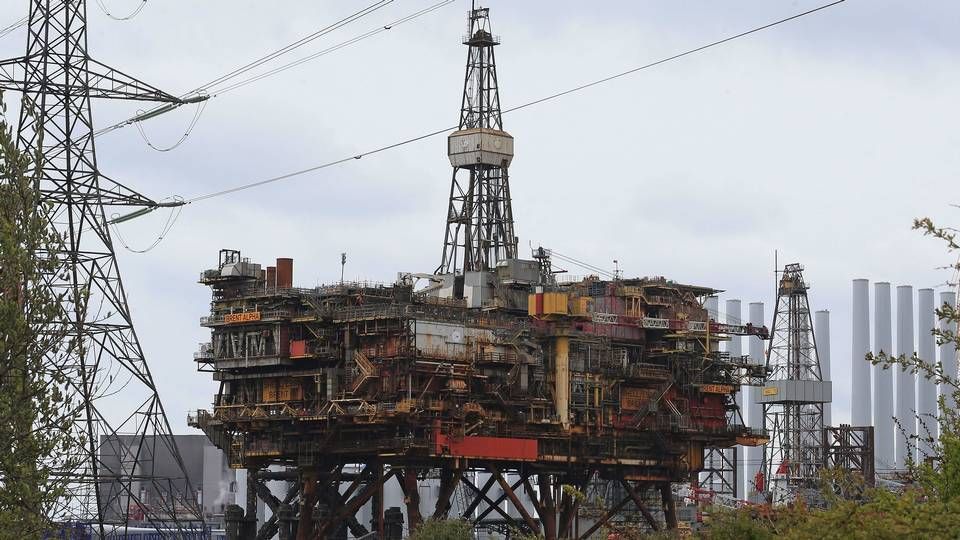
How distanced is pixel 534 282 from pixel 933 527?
7858 cm

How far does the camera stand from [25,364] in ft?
167

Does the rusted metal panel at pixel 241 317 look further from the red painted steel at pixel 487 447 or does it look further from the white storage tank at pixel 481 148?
the white storage tank at pixel 481 148

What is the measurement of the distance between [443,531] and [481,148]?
106 ft

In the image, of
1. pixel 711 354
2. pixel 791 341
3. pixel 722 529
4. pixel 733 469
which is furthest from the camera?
pixel 791 341

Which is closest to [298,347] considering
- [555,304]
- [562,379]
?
[555,304]

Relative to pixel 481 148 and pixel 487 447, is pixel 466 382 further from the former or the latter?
pixel 481 148

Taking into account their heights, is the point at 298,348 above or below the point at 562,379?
above

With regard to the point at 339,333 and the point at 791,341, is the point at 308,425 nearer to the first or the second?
the point at 339,333

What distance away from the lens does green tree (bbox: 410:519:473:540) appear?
106 m

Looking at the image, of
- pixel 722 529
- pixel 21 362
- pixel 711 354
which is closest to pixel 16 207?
pixel 21 362

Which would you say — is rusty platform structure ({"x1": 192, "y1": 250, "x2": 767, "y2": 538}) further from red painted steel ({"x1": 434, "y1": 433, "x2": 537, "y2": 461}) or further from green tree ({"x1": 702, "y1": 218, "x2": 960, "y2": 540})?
green tree ({"x1": 702, "y1": 218, "x2": 960, "y2": 540})

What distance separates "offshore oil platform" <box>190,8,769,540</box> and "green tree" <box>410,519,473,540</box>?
4.13 meters

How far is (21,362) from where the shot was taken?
50.8m

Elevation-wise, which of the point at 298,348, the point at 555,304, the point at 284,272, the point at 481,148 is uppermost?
the point at 481,148
